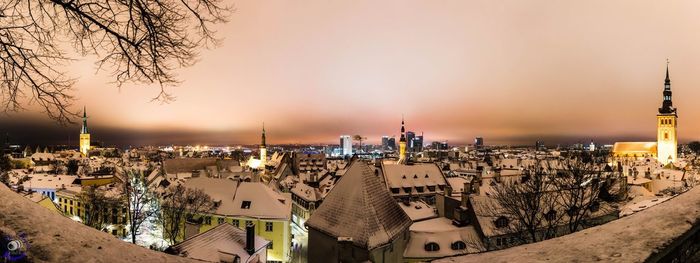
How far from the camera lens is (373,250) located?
19297mm

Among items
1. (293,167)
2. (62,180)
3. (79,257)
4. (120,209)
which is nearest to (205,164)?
(293,167)

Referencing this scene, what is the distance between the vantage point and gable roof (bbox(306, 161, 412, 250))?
1978 centimetres

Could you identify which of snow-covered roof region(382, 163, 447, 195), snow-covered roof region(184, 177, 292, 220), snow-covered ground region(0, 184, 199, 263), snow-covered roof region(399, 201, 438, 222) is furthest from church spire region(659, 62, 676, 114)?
snow-covered ground region(0, 184, 199, 263)

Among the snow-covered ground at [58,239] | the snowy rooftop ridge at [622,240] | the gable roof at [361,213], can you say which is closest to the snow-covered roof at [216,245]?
the gable roof at [361,213]

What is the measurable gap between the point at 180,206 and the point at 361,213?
1745 centimetres

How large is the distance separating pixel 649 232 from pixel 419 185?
5399cm

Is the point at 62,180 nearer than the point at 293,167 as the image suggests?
Yes

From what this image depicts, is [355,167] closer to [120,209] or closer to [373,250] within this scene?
[373,250]

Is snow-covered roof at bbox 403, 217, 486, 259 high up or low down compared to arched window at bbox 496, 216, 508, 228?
down

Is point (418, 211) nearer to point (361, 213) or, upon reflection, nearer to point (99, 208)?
point (361, 213)

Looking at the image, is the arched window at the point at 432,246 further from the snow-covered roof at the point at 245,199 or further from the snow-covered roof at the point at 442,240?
the snow-covered roof at the point at 245,199

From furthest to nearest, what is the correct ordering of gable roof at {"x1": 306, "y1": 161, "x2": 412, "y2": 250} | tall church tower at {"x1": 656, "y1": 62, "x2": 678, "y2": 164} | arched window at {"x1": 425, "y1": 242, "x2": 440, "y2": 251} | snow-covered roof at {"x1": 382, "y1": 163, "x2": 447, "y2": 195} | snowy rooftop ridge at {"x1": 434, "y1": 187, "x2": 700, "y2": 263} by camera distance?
tall church tower at {"x1": 656, "y1": 62, "x2": 678, "y2": 164} → snow-covered roof at {"x1": 382, "y1": 163, "x2": 447, "y2": 195} → arched window at {"x1": 425, "y1": 242, "x2": 440, "y2": 251} → gable roof at {"x1": 306, "y1": 161, "x2": 412, "y2": 250} → snowy rooftop ridge at {"x1": 434, "y1": 187, "x2": 700, "y2": 263}

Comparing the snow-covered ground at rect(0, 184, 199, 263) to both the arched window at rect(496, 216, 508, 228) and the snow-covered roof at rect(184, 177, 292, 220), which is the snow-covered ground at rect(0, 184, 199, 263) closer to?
the arched window at rect(496, 216, 508, 228)

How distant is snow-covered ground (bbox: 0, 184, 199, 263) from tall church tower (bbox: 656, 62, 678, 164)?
527ft
